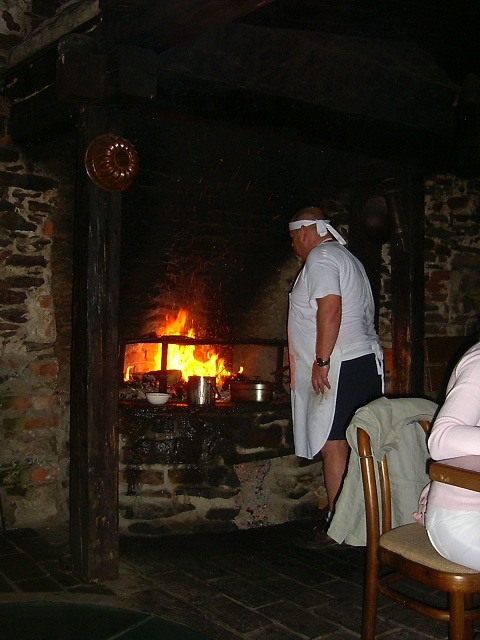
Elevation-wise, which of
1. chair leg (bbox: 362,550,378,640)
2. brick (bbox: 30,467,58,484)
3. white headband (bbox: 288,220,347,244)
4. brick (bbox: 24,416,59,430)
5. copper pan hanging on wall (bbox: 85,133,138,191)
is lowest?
chair leg (bbox: 362,550,378,640)

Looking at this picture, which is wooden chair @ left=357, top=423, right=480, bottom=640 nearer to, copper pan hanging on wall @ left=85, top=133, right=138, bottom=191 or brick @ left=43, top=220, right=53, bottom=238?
copper pan hanging on wall @ left=85, top=133, right=138, bottom=191

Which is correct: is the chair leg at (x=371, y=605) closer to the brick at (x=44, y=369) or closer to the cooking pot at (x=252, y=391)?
the cooking pot at (x=252, y=391)

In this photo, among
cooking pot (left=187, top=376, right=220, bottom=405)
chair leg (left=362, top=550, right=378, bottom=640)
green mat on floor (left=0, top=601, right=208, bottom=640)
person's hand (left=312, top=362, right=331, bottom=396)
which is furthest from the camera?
cooking pot (left=187, top=376, right=220, bottom=405)

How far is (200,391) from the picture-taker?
4.73 m

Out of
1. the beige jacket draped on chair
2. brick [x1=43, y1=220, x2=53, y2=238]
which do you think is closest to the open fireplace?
brick [x1=43, y1=220, x2=53, y2=238]

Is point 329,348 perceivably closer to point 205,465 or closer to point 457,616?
point 205,465

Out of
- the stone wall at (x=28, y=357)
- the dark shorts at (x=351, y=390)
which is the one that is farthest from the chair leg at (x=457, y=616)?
the stone wall at (x=28, y=357)

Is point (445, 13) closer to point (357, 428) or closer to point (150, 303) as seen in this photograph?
point (150, 303)

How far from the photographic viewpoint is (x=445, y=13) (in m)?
4.97

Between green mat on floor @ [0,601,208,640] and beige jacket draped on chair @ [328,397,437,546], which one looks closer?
beige jacket draped on chair @ [328,397,437,546]

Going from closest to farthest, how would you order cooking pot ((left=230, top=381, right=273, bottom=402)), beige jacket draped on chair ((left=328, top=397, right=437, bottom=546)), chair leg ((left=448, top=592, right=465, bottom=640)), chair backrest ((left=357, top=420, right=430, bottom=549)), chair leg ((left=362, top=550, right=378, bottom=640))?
chair leg ((left=448, top=592, right=465, bottom=640))
chair backrest ((left=357, top=420, right=430, bottom=549))
chair leg ((left=362, top=550, right=378, bottom=640))
beige jacket draped on chair ((left=328, top=397, right=437, bottom=546))
cooking pot ((left=230, top=381, right=273, bottom=402))

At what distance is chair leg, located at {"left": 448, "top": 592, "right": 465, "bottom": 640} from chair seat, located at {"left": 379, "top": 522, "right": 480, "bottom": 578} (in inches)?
3.6

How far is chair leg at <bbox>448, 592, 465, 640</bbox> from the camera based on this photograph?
7.70 feet

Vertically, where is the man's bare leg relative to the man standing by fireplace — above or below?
below
